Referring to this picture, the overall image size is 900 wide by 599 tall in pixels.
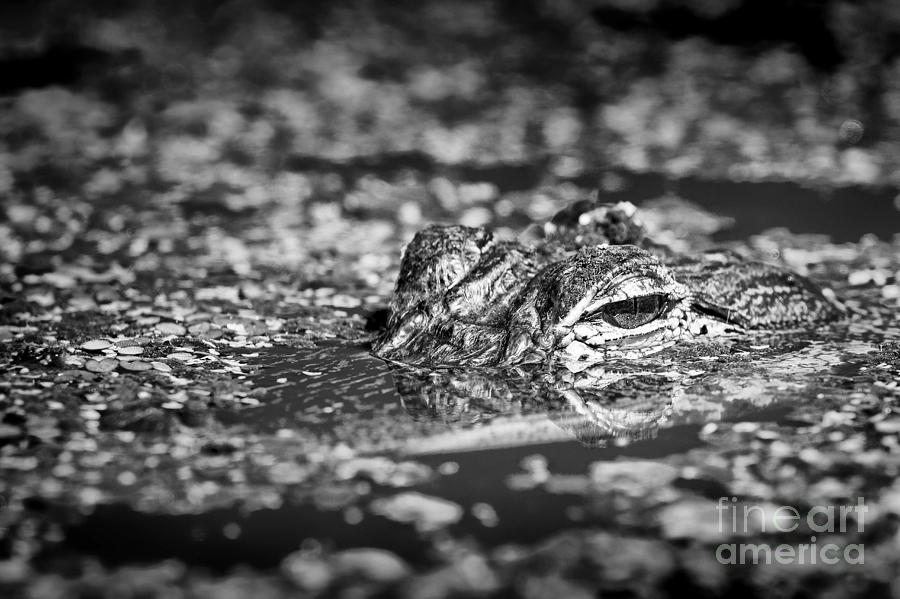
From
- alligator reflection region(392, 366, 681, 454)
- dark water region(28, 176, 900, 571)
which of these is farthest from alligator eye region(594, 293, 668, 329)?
alligator reflection region(392, 366, 681, 454)

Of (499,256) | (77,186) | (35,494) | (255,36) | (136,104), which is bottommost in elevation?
(35,494)

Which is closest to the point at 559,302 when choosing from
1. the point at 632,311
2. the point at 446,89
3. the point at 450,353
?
the point at 632,311

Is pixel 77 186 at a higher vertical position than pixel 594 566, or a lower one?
higher

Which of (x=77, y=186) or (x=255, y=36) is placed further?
(x=255, y=36)

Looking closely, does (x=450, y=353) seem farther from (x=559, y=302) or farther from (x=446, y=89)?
(x=446, y=89)

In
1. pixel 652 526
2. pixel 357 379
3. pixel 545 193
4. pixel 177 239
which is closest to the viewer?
pixel 652 526

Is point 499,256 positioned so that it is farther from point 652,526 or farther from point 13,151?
point 13,151

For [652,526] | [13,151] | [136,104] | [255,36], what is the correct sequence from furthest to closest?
[255,36]
[136,104]
[13,151]
[652,526]

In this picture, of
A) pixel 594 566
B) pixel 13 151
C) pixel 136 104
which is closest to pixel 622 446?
pixel 594 566
